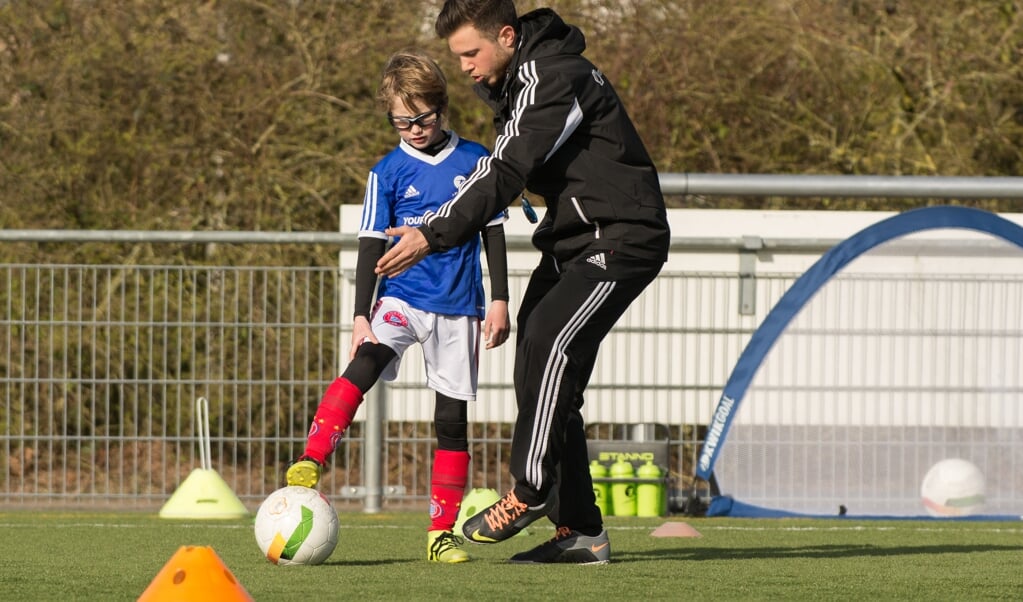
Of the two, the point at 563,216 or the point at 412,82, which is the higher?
the point at 412,82

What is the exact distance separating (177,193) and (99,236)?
2.86m

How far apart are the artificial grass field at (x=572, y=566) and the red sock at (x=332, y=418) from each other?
0.36 meters

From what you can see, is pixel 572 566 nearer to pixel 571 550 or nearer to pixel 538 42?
pixel 571 550

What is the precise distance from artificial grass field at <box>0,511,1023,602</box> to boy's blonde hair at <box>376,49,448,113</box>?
1520mm

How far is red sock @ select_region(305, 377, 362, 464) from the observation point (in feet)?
16.3

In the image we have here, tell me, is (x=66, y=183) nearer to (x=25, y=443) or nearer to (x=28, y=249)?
(x=28, y=249)

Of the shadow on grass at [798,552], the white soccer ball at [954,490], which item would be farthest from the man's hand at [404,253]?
the white soccer ball at [954,490]

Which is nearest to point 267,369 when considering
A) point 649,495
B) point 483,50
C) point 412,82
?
point 649,495

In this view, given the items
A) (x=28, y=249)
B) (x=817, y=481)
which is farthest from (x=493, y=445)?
(x=28, y=249)

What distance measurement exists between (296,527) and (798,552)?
1934 mm

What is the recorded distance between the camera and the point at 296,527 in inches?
191

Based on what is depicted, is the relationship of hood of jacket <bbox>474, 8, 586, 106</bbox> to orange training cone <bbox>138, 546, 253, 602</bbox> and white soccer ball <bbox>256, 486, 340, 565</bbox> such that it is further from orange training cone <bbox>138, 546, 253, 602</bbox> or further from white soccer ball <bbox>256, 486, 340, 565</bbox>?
orange training cone <bbox>138, 546, 253, 602</bbox>

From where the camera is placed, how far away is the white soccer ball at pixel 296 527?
4.84m

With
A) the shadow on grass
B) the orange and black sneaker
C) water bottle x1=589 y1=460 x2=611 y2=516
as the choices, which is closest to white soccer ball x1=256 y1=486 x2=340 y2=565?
the orange and black sneaker
